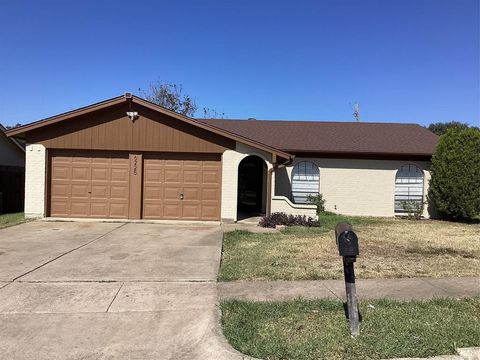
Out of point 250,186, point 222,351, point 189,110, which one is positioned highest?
point 189,110

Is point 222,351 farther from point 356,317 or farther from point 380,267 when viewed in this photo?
point 380,267

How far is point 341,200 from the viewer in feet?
66.6

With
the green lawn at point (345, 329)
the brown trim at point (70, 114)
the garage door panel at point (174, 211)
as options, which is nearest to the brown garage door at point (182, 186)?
the garage door panel at point (174, 211)

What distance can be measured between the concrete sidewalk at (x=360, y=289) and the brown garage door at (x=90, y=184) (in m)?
9.87

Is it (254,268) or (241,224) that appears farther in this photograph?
(241,224)

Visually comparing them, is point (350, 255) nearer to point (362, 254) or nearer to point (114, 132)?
point (362, 254)

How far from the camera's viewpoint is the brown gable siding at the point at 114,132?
16.0m

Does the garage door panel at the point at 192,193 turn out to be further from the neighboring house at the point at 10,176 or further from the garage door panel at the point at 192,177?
the neighboring house at the point at 10,176

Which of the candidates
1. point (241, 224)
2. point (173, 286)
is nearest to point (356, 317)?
point (173, 286)

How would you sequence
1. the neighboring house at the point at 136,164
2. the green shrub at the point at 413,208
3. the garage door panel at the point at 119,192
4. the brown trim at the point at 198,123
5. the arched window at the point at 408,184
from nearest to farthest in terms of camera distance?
the brown trim at the point at 198,123
the neighboring house at the point at 136,164
the garage door panel at the point at 119,192
the green shrub at the point at 413,208
the arched window at the point at 408,184

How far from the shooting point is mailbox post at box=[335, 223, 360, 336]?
191 inches

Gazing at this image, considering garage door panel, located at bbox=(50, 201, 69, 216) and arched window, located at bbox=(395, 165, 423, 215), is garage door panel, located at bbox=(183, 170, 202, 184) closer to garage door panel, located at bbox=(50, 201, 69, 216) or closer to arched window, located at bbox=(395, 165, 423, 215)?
garage door panel, located at bbox=(50, 201, 69, 216)

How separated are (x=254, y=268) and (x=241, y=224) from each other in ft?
24.5

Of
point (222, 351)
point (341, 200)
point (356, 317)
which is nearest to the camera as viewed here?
point (222, 351)
